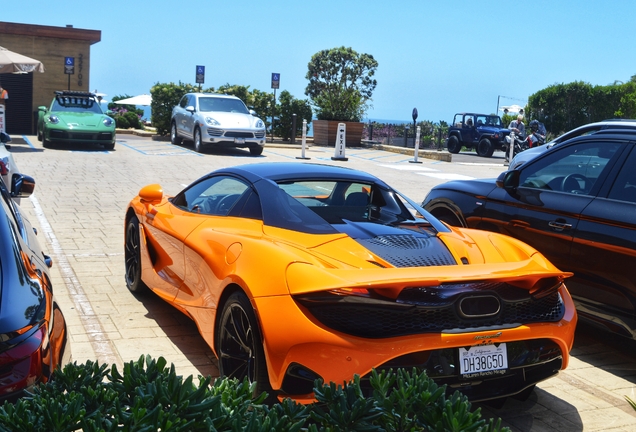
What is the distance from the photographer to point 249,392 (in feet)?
7.86

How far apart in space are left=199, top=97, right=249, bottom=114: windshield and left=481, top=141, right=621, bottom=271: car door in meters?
17.4

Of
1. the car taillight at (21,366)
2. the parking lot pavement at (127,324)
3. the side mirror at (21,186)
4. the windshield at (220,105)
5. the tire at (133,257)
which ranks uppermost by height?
the windshield at (220,105)

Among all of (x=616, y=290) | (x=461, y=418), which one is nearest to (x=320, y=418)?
(x=461, y=418)

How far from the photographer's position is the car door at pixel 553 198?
564 centimetres

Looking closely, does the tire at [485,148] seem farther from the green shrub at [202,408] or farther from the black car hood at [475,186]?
the green shrub at [202,408]

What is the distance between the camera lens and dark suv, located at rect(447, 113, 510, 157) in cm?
3006

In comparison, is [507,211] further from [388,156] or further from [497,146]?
[497,146]

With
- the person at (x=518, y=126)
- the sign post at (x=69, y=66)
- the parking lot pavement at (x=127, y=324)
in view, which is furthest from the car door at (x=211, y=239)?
the sign post at (x=69, y=66)

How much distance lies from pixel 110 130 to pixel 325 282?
19218mm

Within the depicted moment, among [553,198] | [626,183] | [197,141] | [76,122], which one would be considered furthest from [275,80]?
[626,183]

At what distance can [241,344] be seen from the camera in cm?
399

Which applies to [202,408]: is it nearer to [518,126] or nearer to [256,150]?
[256,150]

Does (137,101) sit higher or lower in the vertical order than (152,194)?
higher

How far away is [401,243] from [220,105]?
19636 mm
